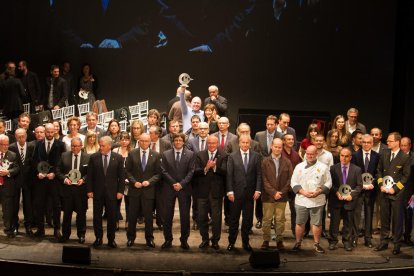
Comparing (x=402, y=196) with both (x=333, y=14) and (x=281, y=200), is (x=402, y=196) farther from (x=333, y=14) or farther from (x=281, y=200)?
(x=333, y=14)

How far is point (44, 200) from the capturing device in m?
9.03

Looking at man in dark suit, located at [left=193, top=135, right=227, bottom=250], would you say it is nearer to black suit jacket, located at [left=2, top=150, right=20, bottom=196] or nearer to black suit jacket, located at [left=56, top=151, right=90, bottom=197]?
black suit jacket, located at [left=56, top=151, right=90, bottom=197]

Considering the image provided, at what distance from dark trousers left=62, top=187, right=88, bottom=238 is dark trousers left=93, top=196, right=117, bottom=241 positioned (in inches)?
8.3

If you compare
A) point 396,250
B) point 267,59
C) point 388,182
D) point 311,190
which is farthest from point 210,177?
point 267,59

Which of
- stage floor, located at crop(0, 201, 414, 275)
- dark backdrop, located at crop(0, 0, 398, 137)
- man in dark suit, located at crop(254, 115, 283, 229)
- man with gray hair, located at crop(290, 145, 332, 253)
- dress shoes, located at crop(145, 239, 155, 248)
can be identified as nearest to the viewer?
stage floor, located at crop(0, 201, 414, 275)

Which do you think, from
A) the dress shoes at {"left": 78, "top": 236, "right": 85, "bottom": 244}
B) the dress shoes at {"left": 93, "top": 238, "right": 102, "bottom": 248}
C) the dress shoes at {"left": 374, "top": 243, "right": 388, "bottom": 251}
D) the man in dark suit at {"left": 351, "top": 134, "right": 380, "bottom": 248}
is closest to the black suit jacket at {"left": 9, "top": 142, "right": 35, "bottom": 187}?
Answer: the dress shoes at {"left": 78, "top": 236, "right": 85, "bottom": 244}

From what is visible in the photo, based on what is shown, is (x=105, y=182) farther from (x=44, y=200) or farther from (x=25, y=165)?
(x=25, y=165)

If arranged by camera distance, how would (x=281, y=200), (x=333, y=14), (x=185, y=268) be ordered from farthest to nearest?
1. (x=333, y=14)
2. (x=281, y=200)
3. (x=185, y=268)

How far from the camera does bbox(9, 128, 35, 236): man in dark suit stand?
353 inches

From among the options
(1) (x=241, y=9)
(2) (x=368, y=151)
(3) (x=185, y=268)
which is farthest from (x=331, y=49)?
(3) (x=185, y=268)

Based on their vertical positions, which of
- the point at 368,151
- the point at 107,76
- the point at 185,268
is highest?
the point at 107,76

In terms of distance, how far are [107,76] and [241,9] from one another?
9.54 feet

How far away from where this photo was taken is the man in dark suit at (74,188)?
8695 mm

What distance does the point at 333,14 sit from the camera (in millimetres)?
13906
